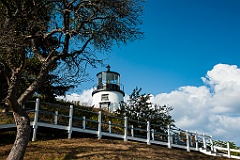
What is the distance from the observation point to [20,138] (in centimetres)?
1150

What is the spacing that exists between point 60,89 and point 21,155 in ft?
39.5

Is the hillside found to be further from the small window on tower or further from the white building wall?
the small window on tower

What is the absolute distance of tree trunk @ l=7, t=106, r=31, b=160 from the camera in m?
11.3

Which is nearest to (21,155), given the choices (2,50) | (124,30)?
(2,50)

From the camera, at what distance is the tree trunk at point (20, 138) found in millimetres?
11266

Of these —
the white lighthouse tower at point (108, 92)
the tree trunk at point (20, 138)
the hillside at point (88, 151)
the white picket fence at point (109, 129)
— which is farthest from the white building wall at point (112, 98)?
the tree trunk at point (20, 138)

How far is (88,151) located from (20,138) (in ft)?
12.7

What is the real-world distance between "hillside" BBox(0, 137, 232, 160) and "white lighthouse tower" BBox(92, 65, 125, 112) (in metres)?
18.6

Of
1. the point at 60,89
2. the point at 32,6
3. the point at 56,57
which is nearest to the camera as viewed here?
the point at 32,6

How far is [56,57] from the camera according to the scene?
1284cm

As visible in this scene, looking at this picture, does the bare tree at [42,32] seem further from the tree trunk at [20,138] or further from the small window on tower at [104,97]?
the small window on tower at [104,97]

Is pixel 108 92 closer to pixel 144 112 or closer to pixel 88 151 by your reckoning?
pixel 144 112

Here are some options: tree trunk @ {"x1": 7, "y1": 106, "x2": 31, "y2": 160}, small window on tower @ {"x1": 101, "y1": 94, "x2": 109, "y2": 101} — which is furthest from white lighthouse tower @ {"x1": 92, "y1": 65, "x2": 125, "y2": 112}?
tree trunk @ {"x1": 7, "y1": 106, "x2": 31, "y2": 160}

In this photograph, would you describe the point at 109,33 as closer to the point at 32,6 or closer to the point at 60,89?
the point at 32,6
